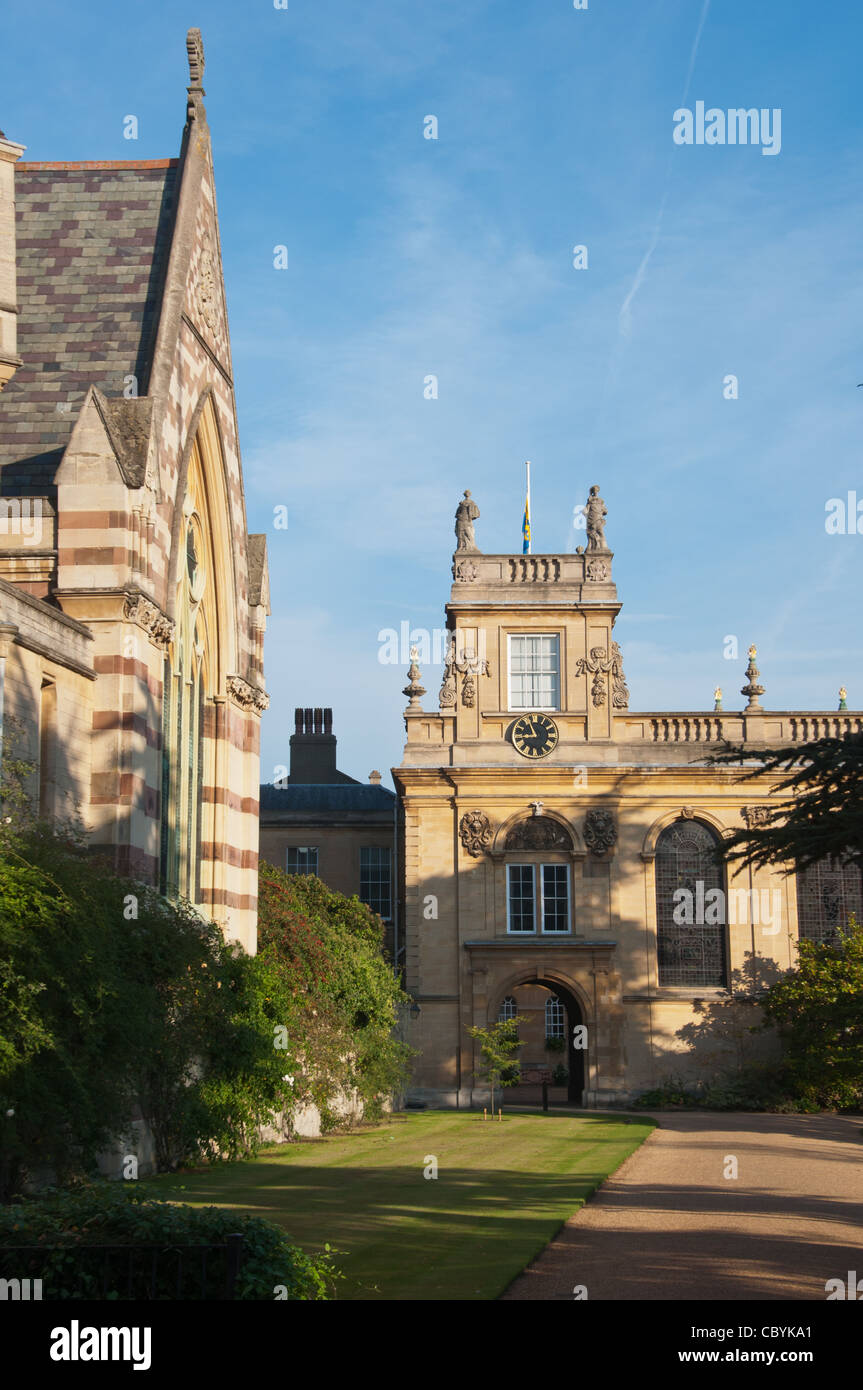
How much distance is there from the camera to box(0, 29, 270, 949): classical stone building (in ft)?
66.8

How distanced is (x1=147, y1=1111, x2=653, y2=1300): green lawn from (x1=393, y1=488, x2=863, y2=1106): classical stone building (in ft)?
44.7

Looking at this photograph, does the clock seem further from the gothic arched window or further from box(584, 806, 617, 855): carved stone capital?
the gothic arched window

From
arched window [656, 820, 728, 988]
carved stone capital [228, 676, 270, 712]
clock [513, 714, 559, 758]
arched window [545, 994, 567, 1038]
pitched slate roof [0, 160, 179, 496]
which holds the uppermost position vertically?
pitched slate roof [0, 160, 179, 496]

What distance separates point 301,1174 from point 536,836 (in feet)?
84.9

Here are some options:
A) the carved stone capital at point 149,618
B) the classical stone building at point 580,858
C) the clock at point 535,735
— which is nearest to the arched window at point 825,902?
the classical stone building at point 580,858

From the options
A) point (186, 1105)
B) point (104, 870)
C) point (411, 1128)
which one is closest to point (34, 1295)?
point (104, 870)

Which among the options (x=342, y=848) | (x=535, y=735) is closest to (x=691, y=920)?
(x=535, y=735)

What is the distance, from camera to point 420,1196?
17.9 meters

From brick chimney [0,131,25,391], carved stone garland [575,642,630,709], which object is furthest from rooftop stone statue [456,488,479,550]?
brick chimney [0,131,25,391]

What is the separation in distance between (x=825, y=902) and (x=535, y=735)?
10.1m

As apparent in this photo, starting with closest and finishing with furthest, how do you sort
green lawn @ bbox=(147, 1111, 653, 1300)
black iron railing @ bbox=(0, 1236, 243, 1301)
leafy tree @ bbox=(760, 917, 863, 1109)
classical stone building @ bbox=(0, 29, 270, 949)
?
black iron railing @ bbox=(0, 1236, 243, 1301) < green lawn @ bbox=(147, 1111, 653, 1300) < classical stone building @ bbox=(0, 29, 270, 949) < leafy tree @ bbox=(760, 917, 863, 1109)

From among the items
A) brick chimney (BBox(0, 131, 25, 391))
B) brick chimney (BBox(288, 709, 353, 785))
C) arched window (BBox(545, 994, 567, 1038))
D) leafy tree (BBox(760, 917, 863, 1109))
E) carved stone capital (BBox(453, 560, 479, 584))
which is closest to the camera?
brick chimney (BBox(0, 131, 25, 391))

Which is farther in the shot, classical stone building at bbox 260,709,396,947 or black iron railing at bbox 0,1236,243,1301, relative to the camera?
classical stone building at bbox 260,709,396,947
